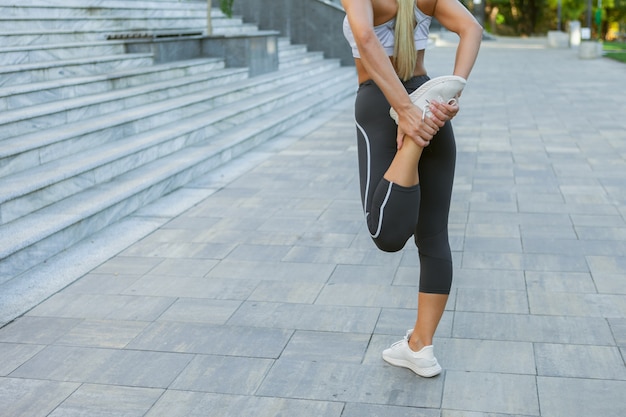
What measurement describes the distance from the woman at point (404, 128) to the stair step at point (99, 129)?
13.2ft

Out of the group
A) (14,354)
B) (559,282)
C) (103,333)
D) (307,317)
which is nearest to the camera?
(14,354)

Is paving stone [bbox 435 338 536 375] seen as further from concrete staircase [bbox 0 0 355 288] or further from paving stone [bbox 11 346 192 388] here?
concrete staircase [bbox 0 0 355 288]

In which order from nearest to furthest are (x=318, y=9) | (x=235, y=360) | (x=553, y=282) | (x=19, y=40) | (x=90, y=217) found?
(x=235, y=360), (x=553, y=282), (x=90, y=217), (x=19, y=40), (x=318, y=9)

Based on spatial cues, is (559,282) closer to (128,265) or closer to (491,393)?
(491,393)

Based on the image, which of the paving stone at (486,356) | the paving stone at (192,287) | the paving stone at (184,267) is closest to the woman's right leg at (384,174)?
the paving stone at (486,356)

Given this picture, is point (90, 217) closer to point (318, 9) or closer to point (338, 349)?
point (338, 349)

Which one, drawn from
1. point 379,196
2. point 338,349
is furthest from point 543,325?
point 379,196

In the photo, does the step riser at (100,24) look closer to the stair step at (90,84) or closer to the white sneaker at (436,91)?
the stair step at (90,84)

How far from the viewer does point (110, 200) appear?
6.69 metres

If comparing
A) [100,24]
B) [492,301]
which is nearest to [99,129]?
[492,301]

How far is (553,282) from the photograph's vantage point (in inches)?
204

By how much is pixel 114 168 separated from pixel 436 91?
193 inches

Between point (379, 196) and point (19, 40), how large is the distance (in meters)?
7.88

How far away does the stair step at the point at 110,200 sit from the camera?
18.2ft
